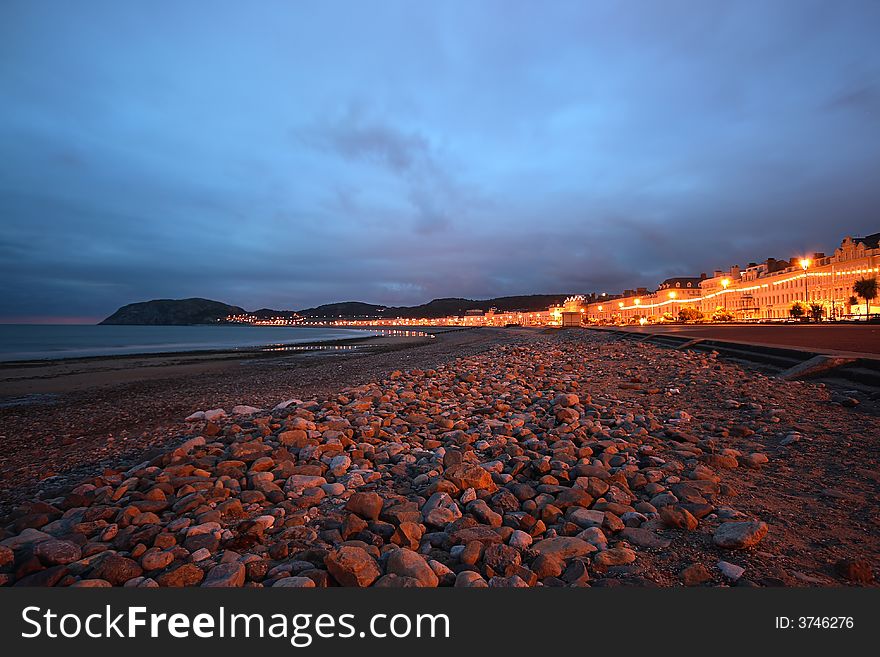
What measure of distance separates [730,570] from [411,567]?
1914mm

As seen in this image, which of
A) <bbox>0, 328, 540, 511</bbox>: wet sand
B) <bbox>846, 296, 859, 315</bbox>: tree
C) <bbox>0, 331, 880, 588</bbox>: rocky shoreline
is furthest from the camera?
<bbox>846, 296, 859, 315</bbox>: tree

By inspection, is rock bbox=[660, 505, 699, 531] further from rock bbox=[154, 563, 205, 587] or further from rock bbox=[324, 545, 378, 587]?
rock bbox=[154, 563, 205, 587]

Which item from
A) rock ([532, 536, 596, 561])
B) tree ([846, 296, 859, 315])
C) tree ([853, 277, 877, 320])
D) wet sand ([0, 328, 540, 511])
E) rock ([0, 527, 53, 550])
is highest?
tree ([853, 277, 877, 320])

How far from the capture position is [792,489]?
3.73m

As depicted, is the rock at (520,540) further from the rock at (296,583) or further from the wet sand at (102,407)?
the wet sand at (102,407)

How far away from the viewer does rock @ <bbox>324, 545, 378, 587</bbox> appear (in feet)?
8.58

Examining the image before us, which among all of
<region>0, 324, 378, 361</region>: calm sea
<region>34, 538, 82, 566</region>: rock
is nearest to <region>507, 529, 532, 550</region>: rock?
<region>34, 538, 82, 566</region>: rock

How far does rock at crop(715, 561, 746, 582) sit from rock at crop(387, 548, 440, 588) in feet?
5.64

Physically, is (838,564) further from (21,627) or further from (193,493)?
(193,493)

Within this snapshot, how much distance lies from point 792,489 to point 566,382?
6497 mm

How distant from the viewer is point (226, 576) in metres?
2.71

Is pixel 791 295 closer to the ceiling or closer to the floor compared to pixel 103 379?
closer to the ceiling

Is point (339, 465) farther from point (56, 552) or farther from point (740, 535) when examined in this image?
point (740, 535)

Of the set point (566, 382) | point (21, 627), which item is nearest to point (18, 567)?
point (21, 627)
